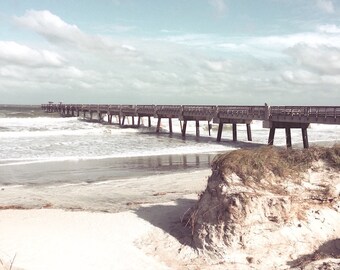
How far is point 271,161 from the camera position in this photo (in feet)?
33.0

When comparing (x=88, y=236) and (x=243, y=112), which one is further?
(x=243, y=112)

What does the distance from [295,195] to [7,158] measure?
2083 cm

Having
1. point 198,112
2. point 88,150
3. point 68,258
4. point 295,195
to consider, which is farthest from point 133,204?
point 198,112

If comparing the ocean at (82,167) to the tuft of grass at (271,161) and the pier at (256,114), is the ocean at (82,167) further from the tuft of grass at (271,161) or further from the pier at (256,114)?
the tuft of grass at (271,161)

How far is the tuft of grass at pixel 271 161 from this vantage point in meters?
9.61

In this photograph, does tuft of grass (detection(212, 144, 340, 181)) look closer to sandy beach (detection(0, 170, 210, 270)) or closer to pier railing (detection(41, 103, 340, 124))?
sandy beach (detection(0, 170, 210, 270))

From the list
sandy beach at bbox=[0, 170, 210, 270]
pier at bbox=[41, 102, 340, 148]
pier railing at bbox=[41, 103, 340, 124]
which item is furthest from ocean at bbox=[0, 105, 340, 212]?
pier railing at bbox=[41, 103, 340, 124]

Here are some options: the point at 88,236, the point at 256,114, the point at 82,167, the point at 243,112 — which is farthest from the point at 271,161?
the point at 243,112

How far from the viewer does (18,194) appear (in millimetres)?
15070

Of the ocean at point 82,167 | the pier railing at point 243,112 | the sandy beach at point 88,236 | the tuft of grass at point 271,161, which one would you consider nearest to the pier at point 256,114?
the pier railing at point 243,112

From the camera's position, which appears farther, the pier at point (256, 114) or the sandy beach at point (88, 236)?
the pier at point (256, 114)

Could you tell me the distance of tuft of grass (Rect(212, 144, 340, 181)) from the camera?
31.5 ft

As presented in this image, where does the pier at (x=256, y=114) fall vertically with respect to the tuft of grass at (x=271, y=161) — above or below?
above

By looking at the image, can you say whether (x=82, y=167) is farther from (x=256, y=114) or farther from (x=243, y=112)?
(x=243, y=112)
